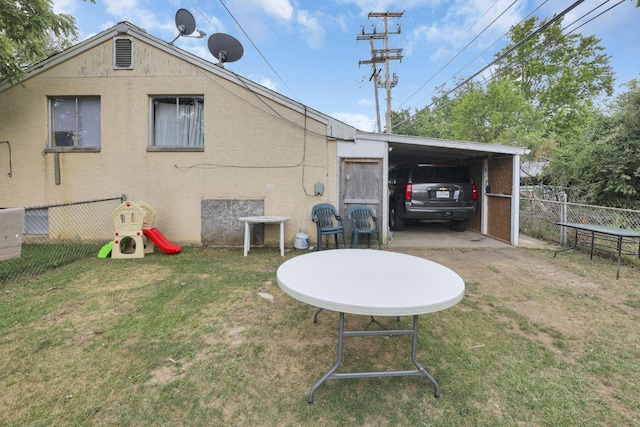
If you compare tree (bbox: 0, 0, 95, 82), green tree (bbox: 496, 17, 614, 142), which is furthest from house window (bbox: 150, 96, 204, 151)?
green tree (bbox: 496, 17, 614, 142)

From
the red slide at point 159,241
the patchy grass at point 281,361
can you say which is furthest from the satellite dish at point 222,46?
the patchy grass at point 281,361

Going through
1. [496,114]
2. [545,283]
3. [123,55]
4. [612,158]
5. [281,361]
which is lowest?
[281,361]

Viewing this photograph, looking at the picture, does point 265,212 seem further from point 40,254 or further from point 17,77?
point 17,77

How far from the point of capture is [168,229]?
20.0 feet

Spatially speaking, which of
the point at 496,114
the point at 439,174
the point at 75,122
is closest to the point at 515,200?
the point at 439,174

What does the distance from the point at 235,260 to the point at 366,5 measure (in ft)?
42.6

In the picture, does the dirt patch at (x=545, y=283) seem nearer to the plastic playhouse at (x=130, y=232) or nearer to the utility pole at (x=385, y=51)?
the plastic playhouse at (x=130, y=232)

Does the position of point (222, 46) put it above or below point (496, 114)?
below

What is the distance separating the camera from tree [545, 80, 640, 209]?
23.1 ft

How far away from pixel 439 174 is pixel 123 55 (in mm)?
7345

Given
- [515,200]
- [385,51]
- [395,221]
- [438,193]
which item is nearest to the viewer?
[515,200]

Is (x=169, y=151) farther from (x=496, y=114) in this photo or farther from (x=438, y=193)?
(x=496, y=114)

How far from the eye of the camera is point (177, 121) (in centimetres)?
616

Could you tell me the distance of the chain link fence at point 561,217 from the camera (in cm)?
520
